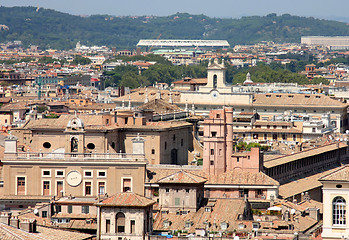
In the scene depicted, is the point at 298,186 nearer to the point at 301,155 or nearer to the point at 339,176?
the point at 301,155

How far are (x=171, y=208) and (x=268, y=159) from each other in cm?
1899

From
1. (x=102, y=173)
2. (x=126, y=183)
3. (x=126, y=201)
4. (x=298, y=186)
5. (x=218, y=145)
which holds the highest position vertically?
(x=218, y=145)

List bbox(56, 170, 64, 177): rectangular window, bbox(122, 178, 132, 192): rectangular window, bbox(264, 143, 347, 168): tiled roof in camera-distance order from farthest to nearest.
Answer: bbox(264, 143, 347, 168): tiled roof
bbox(56, 170, 64, 177): rectangular window
bbox(122, 178, 132, 192): rectangular window

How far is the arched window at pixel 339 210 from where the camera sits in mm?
45562

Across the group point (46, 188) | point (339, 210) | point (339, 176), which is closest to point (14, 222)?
point (339, 210)

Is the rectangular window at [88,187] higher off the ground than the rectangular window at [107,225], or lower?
lower

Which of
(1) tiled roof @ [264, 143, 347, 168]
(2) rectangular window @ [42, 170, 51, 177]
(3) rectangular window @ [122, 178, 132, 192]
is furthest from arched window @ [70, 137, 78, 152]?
(1) tiled roof @ [264, 143, 347, 168]

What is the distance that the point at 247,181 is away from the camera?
62719 millimetres

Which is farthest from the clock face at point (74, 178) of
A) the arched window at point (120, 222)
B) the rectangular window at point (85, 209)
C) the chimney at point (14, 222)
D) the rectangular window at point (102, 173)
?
the chimney at point (14, 222)

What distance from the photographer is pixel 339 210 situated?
4566 cm

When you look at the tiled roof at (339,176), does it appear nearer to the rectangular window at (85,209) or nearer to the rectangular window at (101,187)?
the rectangular window at (85,209)

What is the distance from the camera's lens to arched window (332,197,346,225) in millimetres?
45562

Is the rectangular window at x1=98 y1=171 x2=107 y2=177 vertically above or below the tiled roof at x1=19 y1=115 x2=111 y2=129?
below

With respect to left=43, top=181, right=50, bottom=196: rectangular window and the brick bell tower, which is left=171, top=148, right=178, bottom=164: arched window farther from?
left=43, top=181, right=50, bottom=196: rectangular window
